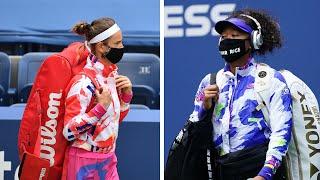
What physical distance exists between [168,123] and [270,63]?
73 cm

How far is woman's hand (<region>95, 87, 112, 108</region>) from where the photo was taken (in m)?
3.34

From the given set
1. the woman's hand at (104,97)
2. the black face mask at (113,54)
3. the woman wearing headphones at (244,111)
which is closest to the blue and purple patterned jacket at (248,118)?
the woman wearing headphones at (244,111)

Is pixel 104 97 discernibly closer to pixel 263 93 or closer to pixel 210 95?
pixel 210 95

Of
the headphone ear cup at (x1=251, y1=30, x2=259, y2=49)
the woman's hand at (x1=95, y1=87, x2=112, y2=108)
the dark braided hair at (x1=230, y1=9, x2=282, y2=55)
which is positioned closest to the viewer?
the headphone ear cup at (x1=251, y1=30, x2=259, y2=49)

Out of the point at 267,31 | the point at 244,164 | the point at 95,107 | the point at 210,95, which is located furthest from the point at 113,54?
the point at 244,164

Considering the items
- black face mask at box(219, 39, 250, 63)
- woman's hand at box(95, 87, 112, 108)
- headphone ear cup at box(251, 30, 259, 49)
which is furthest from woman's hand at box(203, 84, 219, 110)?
woman's hand at box(95, 87, 112, 108)

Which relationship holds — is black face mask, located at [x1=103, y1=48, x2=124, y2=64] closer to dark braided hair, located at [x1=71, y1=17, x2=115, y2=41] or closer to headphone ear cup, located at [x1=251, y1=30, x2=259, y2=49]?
dark braided hair, located at [x1=71, y1=17, x2=115, y2=41]

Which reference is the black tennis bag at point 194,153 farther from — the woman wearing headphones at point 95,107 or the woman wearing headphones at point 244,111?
the woman wearing headphones at point 95,107

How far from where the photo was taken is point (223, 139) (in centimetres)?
298

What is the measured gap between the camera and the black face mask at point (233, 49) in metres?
3.00

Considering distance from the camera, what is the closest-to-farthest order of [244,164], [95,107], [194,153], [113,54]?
[244,164] → [194,153] → [95,107] → [113,54]

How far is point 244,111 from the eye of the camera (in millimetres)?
2934

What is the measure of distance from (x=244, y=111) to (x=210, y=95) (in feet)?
0.58

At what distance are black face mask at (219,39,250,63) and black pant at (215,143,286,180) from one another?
1.42 feet
